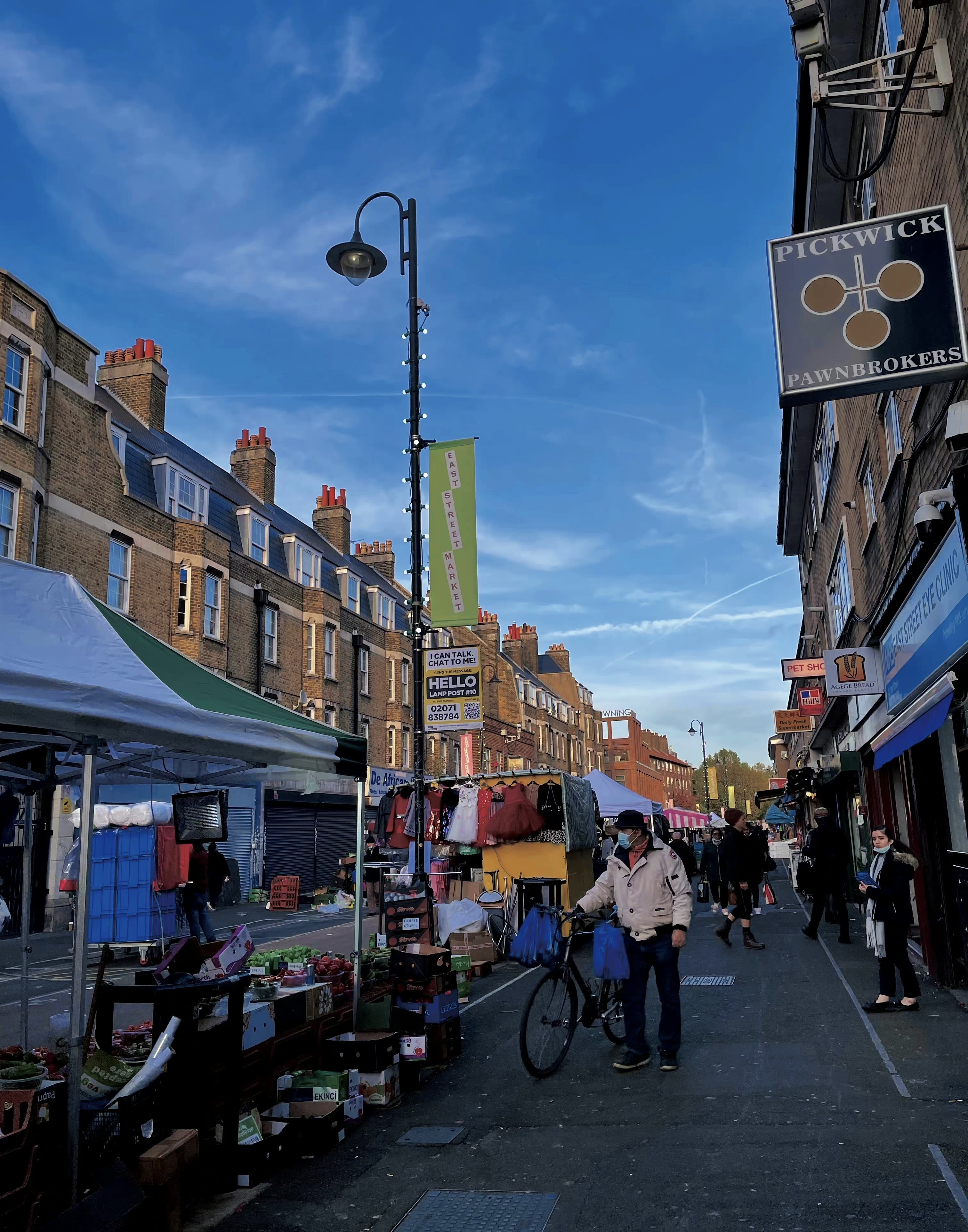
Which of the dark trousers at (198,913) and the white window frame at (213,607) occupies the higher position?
the white window frame at (213,607)

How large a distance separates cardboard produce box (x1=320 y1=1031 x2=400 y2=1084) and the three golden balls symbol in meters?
5.66

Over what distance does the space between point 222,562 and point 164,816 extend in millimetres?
12080

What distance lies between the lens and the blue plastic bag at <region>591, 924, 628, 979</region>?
278 inches

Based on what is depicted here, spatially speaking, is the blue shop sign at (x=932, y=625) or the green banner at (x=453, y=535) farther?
the green banner at (x=453, y=535)

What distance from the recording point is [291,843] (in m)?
30.6

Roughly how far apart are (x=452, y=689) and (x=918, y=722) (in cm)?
615

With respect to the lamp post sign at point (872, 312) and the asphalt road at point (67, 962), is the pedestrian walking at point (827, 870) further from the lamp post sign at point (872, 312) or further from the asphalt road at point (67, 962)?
the lamp post sign at point (872, 312)

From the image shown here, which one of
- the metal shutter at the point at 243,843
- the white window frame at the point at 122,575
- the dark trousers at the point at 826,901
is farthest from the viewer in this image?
the metal shutter at the point at 243,843

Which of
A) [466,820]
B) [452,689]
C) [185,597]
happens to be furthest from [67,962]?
[185,597]

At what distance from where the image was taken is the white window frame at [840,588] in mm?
17016

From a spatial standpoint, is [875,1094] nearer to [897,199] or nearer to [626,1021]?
[626,1021]

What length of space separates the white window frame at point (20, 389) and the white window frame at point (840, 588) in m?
17.0

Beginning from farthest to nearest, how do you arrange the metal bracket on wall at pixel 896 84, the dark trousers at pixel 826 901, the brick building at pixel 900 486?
the dark trousers at pixel 826 901 → the brick building at pixel 900 486 → the metal bracket on wall at pixel 896 84

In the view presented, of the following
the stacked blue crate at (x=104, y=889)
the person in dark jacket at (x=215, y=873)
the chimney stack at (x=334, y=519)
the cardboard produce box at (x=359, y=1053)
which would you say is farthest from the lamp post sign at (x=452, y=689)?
the chimney stack at (x=334, y=519)
